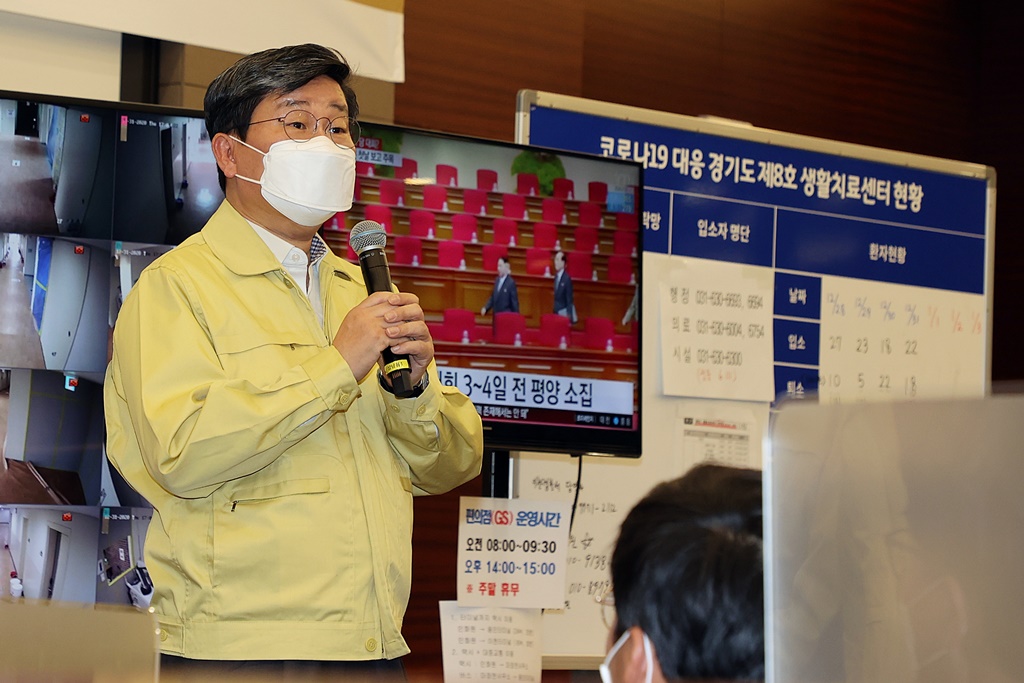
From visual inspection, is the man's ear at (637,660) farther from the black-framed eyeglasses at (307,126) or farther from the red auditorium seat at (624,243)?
the red auditorium seat at (624,243)

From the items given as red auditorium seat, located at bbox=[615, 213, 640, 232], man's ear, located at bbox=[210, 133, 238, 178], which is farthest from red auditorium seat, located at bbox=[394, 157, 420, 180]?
man's ear, located at bbox=[210, 133, 238, 178]

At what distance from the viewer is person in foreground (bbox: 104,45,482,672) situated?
5.76ft

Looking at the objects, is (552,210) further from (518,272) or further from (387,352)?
(387,352)

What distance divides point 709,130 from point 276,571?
2.16 metres

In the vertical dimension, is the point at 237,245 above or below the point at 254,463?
above

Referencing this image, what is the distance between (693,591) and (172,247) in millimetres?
1868

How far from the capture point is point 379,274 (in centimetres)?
193

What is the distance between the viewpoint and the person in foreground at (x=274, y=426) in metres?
1.76

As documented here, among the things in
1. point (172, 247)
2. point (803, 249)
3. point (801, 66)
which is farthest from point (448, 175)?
point (801, 66)

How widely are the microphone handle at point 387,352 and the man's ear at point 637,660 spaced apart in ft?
3.06

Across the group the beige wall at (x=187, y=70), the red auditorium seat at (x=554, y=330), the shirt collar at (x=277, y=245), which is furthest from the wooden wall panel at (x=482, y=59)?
the shirt collar at (x=277, y=245)

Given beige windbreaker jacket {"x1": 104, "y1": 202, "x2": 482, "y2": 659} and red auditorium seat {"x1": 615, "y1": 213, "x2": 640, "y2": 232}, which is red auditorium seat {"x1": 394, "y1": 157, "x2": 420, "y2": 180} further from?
beige windbreaker jacket {"x1": 104, "y1": 202, "x2": 482, "y2": 659}

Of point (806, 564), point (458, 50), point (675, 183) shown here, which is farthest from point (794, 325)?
point (806, 564)

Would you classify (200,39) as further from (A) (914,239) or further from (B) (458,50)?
(A) (914,239)
